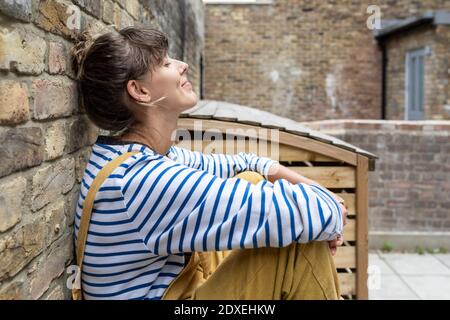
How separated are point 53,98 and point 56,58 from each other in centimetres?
15

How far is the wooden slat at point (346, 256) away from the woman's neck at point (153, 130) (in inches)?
70.7

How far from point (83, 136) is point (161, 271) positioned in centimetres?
71

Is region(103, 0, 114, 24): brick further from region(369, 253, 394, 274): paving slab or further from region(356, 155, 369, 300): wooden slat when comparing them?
region(369, 253, 394, 274): paving slab

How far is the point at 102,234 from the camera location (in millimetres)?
1746

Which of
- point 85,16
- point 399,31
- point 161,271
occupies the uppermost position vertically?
point 399,31

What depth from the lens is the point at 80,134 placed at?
84.9 inches

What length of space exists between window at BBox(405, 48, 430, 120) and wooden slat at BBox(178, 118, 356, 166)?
340 inches

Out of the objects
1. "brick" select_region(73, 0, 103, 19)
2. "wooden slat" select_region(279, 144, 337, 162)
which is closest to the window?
"wooden slat" select_region(279, 144, 337, 162)

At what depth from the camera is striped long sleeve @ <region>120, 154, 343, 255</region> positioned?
1.61 meters

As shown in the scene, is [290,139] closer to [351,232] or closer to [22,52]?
[351,232]

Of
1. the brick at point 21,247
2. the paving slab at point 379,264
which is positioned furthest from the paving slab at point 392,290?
the brick at point 21,247


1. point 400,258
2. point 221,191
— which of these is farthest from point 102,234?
point 400,258
